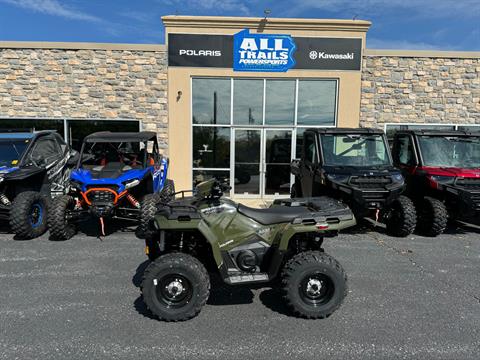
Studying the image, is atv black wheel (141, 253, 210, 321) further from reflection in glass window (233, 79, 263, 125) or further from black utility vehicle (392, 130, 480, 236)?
reflection in glass window (233, 79, 263, 125)

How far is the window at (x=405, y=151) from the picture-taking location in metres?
7.36

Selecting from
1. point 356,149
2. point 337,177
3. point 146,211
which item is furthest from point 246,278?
point 356,149

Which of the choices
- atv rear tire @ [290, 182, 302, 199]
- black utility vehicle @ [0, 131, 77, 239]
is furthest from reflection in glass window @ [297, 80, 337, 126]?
black utility vehicle @ [0, 131, 77, 239]

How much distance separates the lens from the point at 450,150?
7191 millimetres

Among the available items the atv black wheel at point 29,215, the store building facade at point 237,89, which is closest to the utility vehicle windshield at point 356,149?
the store building facade at point 237,89

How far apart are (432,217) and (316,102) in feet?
18.0

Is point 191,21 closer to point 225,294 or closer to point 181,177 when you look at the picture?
point 181,177

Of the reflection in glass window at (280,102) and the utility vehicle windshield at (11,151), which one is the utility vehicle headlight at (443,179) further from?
the utility vehicle windshield at (11,151)

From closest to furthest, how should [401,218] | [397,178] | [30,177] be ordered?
[397,178] → [401,218] → [30,177]

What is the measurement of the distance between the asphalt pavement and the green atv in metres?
0.23

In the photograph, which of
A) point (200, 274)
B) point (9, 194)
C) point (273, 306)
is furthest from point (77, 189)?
point (273, 306)

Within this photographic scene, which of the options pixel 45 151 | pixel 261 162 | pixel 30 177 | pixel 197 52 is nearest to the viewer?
pixel 30 177

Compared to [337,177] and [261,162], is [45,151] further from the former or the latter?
[337,177]

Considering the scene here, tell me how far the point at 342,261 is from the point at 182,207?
9.54 feet
